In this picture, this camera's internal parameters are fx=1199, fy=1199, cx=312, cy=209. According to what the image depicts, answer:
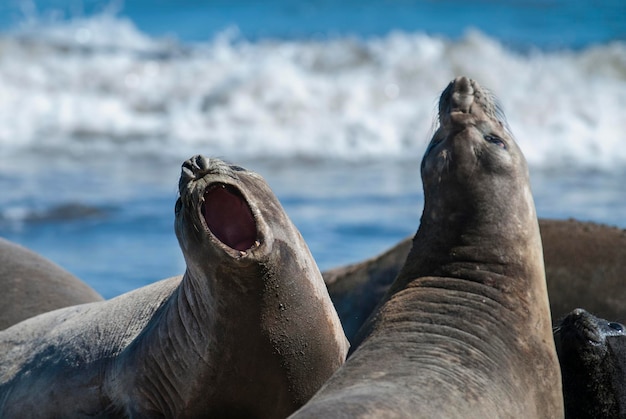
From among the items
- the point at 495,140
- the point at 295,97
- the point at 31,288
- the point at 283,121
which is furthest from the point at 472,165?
the point at 295,97

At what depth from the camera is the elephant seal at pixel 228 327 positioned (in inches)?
142

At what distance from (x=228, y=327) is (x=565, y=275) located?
2287 millimetres

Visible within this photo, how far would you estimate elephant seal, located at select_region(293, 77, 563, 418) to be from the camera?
10.3 feet

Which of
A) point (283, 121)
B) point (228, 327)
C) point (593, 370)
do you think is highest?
point (283, 121)

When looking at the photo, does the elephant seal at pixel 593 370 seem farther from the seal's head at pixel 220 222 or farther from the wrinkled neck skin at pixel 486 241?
the seal's head at pixel 220 222

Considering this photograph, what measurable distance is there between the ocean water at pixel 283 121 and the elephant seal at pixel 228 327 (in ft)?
12.8

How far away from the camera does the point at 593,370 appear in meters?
3.71

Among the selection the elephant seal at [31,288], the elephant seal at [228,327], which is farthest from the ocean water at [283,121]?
the elephant seal at [228,327]

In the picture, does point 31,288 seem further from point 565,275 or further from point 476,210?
point 476,210

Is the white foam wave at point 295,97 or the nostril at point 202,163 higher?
the white foam wave at point 295,97

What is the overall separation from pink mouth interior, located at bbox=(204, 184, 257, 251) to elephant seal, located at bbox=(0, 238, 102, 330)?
7.00 ft

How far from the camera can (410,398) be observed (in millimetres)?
2977

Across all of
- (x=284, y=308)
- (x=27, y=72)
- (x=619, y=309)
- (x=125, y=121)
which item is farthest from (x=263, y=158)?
(x=284, y=308)

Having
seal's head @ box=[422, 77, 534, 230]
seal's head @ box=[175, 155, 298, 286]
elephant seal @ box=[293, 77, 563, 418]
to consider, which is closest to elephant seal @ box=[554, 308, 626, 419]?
elephant seal @ box=[293, 77, 563, 418]
